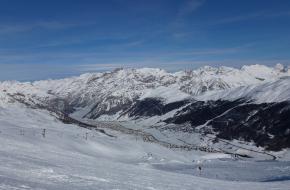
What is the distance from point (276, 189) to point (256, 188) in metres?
4.17

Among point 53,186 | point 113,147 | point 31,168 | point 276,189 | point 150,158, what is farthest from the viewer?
point 113,147

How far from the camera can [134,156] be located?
177750 mm

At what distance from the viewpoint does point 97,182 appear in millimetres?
46375

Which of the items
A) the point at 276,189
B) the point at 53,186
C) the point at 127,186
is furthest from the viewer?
the point at 276,189

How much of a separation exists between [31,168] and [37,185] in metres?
12.8

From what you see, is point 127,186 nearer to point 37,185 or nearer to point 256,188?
point 37,185

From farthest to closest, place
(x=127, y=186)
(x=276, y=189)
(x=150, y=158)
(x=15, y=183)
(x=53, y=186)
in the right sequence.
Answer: (x=150, y=158)
(x=276, y=189)
(x=127, y=186)
(x=53, y=186)
(x=15, y=183)

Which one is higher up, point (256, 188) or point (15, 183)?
point (15, 183)

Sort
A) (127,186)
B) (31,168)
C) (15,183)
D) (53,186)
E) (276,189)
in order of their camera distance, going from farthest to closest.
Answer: (276,189), (31,168), (127,186), (53,186), (15,183)

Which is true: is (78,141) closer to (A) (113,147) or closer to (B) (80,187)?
(A) (113,147)

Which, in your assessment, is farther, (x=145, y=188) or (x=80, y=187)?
(x=145, y=188)

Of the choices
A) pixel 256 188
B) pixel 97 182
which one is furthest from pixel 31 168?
pixel 256 188

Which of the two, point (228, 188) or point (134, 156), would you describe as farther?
point (134, 156)

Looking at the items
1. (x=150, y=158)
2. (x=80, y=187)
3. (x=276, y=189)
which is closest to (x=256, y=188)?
(x=276, y=189)
